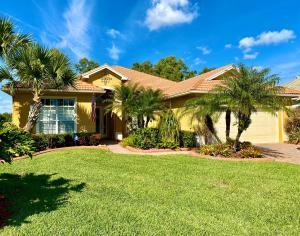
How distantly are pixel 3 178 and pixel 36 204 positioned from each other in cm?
376

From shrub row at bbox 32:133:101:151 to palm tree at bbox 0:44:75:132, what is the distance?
113 cm

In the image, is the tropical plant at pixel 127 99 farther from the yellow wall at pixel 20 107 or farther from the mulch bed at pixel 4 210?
the mulch bed at pixel 4 210

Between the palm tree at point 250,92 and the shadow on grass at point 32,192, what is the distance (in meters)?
8.30

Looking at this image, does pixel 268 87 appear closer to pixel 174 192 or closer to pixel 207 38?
pixel 174 192

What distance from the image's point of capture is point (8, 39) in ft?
47.6

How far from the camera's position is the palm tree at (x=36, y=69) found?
14.5 metres

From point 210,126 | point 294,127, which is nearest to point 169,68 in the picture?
point 294,127

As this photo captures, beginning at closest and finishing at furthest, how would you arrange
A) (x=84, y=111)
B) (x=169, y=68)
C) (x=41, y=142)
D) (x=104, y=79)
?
(x=41, y=142), (x=84, y=111), (x=104, y=79), (x=169, y=68)

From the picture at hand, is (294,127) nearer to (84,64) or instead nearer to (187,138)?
(187,138)

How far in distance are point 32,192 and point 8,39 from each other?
405 inches

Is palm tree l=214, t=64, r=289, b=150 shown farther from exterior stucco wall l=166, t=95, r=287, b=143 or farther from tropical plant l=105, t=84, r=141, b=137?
tropical plant l=105, t=84, r=141, b=137

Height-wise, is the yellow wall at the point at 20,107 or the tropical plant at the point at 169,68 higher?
the tropical plant at the point at 169,68

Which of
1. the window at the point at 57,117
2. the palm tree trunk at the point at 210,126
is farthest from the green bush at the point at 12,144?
the window at the point at 57,117

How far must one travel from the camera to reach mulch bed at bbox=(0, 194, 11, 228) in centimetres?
577
